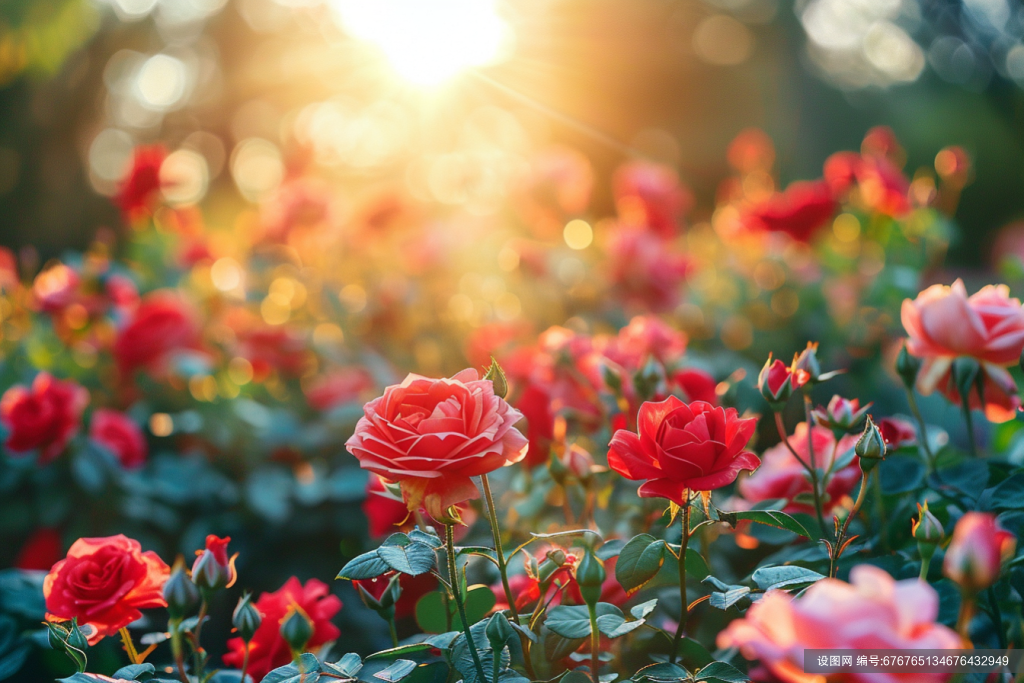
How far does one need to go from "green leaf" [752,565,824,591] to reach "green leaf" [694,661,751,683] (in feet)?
0.27

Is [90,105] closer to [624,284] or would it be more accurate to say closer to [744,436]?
[624,284]

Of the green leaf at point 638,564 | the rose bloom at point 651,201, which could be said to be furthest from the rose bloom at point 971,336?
the rose bloom at point 651,201

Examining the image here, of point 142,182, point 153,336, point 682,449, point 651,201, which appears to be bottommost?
point 682,449

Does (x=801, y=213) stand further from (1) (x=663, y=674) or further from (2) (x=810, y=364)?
(1) (x=663, y=674)

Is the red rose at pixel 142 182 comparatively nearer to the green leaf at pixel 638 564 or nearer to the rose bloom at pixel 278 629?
the rose bloom at pixel 278 629

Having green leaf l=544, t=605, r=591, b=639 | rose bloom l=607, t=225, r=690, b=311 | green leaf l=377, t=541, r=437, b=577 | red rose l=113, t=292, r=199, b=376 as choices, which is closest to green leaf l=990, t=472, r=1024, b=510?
green leaf l=544, t=605, r=591, b=639

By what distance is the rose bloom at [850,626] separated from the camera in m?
0.35

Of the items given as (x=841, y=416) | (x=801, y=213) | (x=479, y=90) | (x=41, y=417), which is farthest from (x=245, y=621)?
(x=479, y=90)

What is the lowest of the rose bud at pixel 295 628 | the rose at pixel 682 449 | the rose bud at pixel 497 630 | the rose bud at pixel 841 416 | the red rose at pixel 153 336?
the rose bud at pixel 497 630

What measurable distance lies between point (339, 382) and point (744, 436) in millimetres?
1298

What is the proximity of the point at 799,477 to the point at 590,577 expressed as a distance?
1.38ft

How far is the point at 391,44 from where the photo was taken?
427cm

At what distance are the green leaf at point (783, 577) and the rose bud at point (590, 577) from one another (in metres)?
0.18

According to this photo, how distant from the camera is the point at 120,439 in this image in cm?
144
